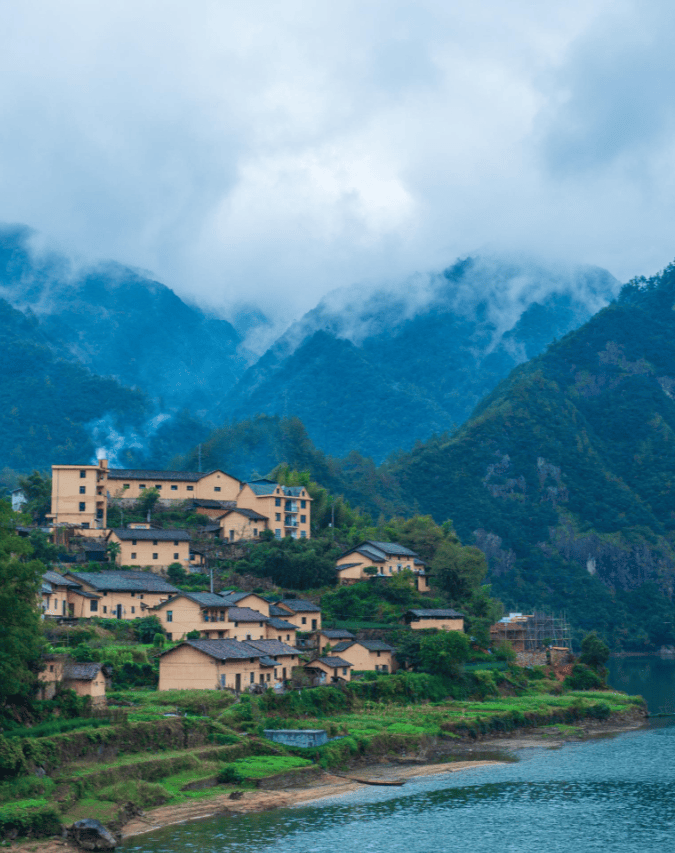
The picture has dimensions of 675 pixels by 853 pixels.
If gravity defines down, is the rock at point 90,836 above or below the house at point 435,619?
below

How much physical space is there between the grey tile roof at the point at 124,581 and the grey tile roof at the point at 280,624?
267 inches

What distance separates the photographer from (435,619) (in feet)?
255

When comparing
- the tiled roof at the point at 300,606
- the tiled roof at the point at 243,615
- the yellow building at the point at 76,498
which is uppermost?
the yellow building at the point at 76,498

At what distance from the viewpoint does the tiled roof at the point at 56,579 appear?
6359 cm

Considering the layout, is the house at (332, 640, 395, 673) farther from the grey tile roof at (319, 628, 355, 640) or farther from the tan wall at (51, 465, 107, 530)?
the tan wall at (51, 465, 107, 530)

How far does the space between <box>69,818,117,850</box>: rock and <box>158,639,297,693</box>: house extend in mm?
18555

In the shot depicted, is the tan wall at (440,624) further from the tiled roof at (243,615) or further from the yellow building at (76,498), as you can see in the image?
the yellow building at (76,498)

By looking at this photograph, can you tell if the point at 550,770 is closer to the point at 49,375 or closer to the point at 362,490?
the point at 362,490

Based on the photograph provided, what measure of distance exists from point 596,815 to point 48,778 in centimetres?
2397

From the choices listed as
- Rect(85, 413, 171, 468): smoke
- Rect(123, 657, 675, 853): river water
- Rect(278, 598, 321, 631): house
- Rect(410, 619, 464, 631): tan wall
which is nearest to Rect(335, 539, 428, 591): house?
Rect(410, 619, 464, 631): tan wall

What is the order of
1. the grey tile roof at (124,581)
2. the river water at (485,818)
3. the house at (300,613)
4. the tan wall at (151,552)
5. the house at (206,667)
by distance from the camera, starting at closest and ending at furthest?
the river water at (485,818) < the house at (206,667) < the grey tile roof at (124,581) < the house at (300,613) < the tan wall at (151,552)

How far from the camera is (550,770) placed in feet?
186

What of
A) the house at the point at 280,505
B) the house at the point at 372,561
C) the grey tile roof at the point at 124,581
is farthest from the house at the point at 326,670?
the house at the point at 280,505

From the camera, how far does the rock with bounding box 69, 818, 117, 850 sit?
1548 inches
